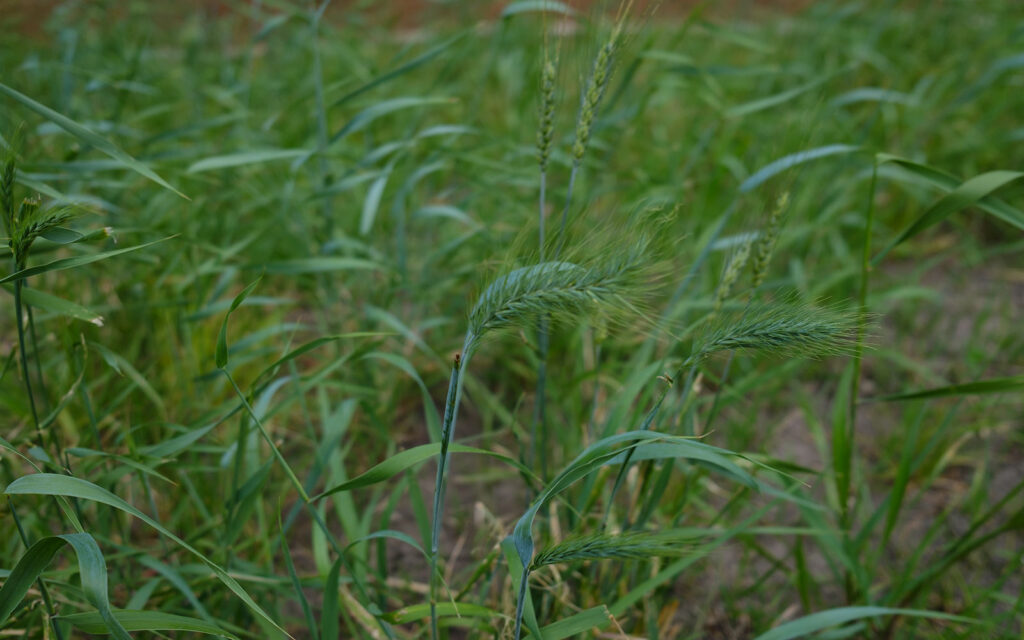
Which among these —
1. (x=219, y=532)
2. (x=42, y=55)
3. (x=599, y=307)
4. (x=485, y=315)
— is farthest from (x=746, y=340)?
(x=42, y=55)

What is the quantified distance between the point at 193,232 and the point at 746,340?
4.51ft

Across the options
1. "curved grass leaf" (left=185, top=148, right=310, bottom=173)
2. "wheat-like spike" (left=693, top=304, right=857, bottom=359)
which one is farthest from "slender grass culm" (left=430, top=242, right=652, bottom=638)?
"curved grass leaf" (left=185, top=148, right=310, bottom=173)

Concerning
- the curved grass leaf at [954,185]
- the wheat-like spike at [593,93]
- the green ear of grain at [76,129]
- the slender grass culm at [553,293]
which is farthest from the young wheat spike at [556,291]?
the curved grass leaf at [954,185]

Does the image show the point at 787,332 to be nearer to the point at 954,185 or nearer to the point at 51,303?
the point at 954,185

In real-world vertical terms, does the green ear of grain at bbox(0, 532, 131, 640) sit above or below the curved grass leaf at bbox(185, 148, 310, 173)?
below

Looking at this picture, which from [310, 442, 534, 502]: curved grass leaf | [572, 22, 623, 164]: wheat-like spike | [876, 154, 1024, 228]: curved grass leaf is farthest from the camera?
[876, 154, 1024, 228]: curved grass leaf

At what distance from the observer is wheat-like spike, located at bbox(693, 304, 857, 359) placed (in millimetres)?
809

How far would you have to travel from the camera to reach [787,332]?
82 centimetres

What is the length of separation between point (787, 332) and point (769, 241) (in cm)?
27

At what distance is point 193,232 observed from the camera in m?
1.80

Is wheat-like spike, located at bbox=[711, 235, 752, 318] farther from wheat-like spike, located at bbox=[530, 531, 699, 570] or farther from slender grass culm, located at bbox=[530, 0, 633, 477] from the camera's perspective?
wheat-like spike, located at bbox=[530, 531, 699, 570]

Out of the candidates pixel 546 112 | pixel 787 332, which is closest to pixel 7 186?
pixel 546 112

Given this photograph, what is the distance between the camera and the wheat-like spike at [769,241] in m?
1.05

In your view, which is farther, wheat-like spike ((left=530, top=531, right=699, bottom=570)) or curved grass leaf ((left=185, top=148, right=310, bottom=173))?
curved grass leaf ((left=185, top=148, right=310, bottom=173))
